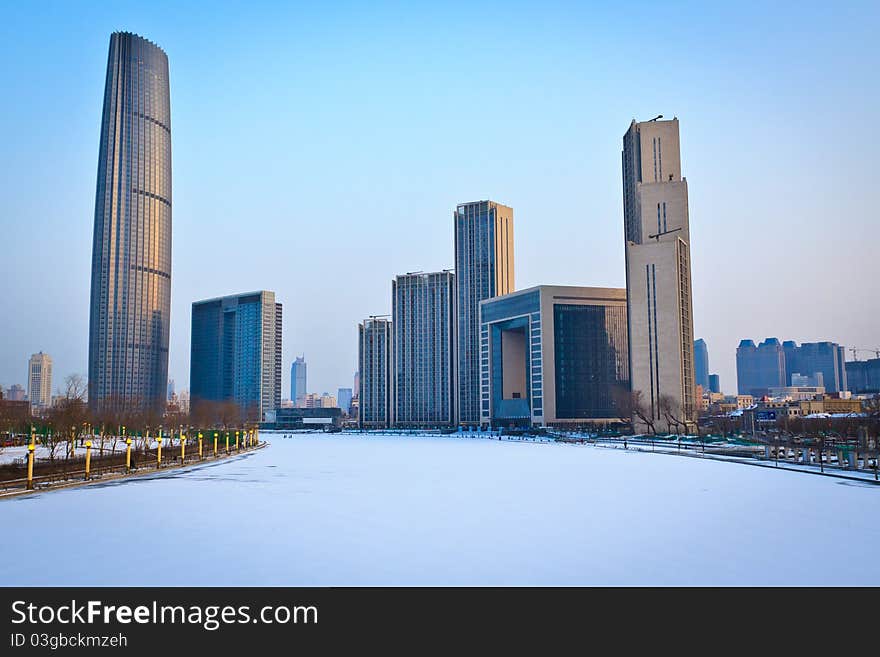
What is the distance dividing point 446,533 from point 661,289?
137026mm

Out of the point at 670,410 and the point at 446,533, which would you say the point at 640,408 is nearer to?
the point at 670,410

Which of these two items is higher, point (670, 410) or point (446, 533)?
point (670, 410)

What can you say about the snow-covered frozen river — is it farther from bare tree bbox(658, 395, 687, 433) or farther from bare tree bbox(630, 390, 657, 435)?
bare tree bbox(630, 390, 657, 435)

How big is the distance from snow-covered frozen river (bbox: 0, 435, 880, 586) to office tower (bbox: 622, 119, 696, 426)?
115m

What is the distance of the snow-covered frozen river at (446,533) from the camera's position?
16156mm

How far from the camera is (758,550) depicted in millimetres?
18906

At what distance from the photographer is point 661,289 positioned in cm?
15112

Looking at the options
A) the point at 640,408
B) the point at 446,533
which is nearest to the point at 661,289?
the point at 640,408

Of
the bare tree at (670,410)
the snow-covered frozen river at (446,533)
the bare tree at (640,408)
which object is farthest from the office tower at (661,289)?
the snow-covered frozen river at (446,533)
